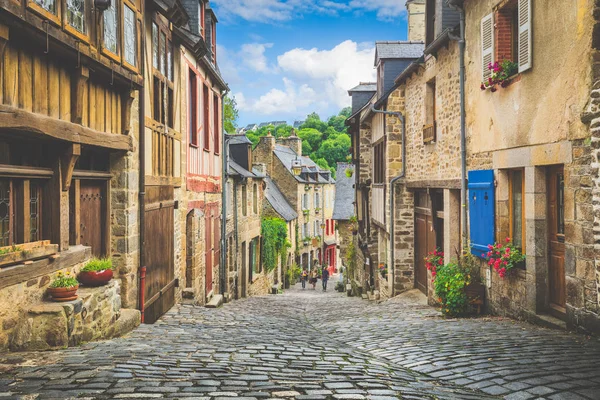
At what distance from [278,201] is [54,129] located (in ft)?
92.8

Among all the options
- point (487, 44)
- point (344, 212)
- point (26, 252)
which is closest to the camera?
point (26, 252)

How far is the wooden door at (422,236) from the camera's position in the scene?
12.6 m

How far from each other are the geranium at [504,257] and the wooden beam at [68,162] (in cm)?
558

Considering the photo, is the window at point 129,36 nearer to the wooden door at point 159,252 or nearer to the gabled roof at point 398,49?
the wooden door at point 159,252

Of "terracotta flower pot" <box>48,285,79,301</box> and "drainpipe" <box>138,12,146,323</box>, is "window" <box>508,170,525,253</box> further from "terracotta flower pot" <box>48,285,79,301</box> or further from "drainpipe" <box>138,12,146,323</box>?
"terracotta flower pot" <box>48,285,79,301</box>

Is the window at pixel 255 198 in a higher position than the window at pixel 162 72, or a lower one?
lower

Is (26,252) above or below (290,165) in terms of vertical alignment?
below

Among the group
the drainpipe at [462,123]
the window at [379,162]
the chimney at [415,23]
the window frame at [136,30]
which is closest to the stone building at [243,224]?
the window at [379,162]

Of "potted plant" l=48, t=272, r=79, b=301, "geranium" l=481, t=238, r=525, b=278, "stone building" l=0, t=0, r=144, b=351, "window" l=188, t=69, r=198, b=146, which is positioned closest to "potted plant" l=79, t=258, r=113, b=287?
"stone building" l=0, t=0, r=144, b=351

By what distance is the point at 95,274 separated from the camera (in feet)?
21.1

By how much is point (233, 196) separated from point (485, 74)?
35.8 ft

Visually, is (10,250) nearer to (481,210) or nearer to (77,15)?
(77,15)

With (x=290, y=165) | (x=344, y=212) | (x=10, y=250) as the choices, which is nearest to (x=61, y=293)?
(x=10, y=250)

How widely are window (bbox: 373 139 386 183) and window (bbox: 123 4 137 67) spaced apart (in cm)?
931
